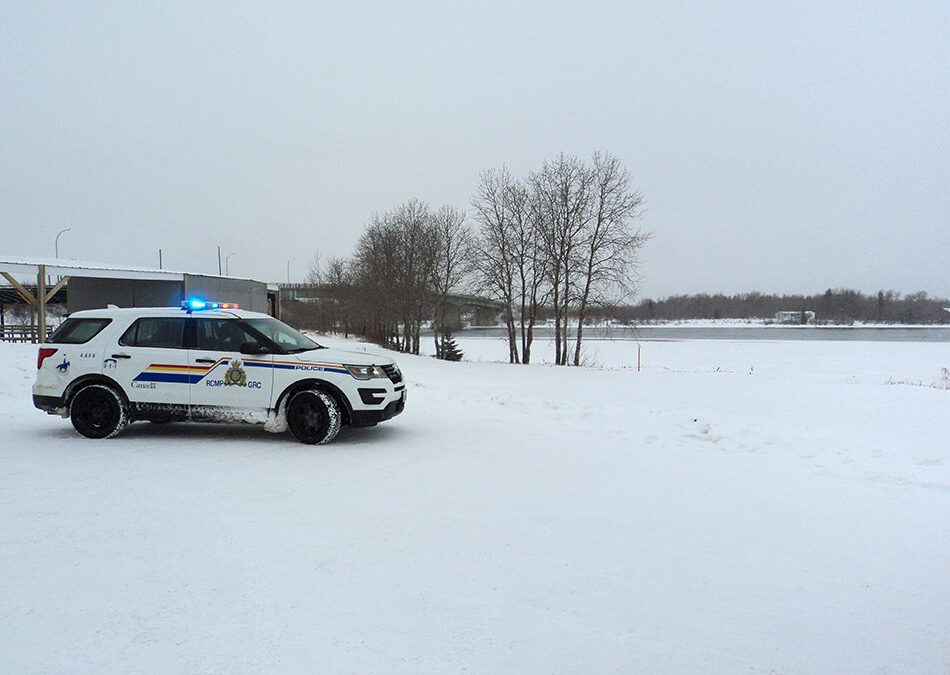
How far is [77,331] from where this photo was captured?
796 centimetres

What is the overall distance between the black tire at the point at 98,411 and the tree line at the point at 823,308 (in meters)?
95.2

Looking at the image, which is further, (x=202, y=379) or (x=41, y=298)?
(x=41, y=298)

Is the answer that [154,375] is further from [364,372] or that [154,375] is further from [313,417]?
[364,372]

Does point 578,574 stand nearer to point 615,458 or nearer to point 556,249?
point 615,458

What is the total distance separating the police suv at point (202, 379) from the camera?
7.63m

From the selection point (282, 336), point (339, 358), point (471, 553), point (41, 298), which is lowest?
point (471, 553)

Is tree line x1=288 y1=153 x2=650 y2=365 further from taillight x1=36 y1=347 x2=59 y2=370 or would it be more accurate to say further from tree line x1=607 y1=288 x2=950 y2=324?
tree line x1=607 y1=288 x2=950 y2=324

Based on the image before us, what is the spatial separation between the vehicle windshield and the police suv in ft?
0.13

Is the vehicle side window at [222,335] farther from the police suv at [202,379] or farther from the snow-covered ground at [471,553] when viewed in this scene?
the snow-covered ground at [471,553]

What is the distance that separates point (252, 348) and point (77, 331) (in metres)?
2.52

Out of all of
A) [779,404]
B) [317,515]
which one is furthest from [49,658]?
[779,404]

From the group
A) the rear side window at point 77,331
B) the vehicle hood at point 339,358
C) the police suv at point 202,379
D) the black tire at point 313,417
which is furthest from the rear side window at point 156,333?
the black tire at point 313,417

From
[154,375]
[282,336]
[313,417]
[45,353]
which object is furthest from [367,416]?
[45,353]

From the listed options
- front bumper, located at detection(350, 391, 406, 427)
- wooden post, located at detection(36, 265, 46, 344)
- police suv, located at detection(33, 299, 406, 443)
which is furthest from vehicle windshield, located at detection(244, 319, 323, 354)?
wooden post, located at detection(36, 265, 46, 344)
